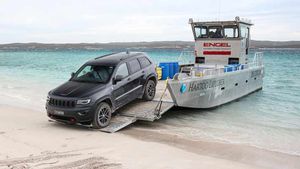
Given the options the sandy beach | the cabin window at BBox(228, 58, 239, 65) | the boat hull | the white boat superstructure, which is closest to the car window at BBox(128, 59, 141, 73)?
the boat hull

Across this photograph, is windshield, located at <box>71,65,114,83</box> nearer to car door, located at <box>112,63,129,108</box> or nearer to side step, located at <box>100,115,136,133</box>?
car door, located at <box>112,63,129,108</box>

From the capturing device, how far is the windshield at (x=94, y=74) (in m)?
9.46

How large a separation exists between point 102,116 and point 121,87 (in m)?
1.05

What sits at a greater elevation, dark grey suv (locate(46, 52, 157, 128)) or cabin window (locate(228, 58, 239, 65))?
cabin window (locate(228, 58, 239, 65))

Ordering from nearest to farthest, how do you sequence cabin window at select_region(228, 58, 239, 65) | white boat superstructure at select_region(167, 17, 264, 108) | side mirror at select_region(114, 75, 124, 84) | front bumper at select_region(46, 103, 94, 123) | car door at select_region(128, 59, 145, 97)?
front bumper at select_region(46, 103, 94, 123)
side mirror at select_region(114, 75, 124, 84)
car door at select_region(128, 59, 145, 97)
white boat superstructure at select_region(167, 17, 264, 108)
cabin window at select_region(228, 58, 239, 65)

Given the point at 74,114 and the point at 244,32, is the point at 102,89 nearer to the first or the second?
the point at 74,114

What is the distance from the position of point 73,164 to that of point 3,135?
2969 millimetres

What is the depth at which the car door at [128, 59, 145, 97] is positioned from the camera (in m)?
10.0

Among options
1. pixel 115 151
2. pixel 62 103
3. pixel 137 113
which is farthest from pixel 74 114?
pixel 137 113

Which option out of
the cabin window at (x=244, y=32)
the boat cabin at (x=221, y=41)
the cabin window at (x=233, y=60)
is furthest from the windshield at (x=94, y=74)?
the cabin window at (x=244, y=32)

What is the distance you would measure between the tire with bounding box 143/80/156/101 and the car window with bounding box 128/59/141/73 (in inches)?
24.5

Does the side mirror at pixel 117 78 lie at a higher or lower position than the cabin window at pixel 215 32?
lower

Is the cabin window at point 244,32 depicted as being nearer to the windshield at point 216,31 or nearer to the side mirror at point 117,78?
the windshield at point 216,31

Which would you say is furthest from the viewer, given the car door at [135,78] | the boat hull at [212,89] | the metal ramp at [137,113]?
the boat hull at [212,89]
